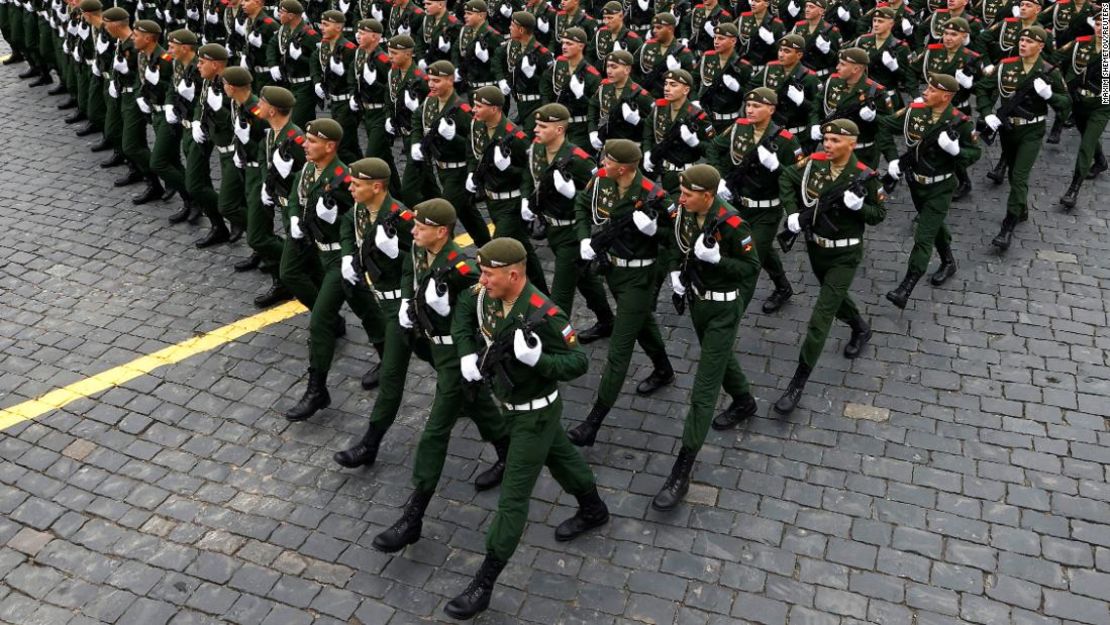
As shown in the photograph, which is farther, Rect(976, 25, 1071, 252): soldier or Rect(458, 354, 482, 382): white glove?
Rect(976, 25, 1071, 252): soldier

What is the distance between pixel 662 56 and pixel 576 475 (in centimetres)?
666

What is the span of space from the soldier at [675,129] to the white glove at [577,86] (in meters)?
1.50

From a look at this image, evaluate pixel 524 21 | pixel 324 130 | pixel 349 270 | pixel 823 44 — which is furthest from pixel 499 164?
pixel 823 44

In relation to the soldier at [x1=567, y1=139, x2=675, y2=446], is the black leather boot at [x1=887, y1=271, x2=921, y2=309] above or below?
below

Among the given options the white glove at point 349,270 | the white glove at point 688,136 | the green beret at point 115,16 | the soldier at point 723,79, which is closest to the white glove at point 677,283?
the white glove at point 349,270

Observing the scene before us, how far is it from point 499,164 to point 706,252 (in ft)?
8.42

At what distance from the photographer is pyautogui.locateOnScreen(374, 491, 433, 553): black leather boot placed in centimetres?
601

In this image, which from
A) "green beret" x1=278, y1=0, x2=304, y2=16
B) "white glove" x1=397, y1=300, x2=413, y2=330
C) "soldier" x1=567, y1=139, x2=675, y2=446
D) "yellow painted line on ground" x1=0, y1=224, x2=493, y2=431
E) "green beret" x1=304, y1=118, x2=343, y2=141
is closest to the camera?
"white glove" x1=397, y1=300, x2=413, y2=330

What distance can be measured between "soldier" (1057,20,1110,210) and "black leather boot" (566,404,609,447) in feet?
20.9

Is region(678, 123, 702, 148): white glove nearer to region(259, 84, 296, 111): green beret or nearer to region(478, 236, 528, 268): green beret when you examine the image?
region(259, 84, 296, 111): green beret

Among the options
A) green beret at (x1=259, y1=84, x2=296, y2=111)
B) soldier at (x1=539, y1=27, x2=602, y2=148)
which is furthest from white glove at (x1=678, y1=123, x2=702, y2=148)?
green beret at (x1=259, y1=84, x2=296, y2=111)

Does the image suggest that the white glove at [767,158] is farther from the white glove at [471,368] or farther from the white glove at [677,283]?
the white glove at [471,368]

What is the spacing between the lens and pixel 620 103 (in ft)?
30.7

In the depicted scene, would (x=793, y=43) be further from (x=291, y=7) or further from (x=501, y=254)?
(x=291, y=7)
